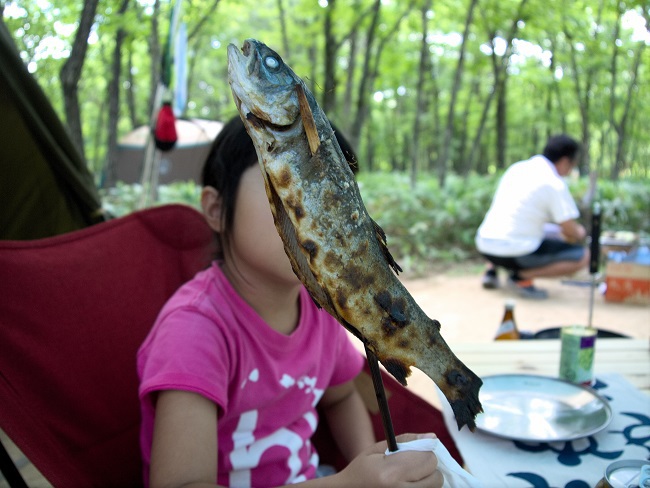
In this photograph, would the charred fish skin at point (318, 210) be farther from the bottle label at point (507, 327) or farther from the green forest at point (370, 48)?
the green forest at point (370, 48)

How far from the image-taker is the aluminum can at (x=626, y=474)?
2.96 ft

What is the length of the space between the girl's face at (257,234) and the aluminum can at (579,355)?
0.91m

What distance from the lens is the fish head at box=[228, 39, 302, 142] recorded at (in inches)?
23.2

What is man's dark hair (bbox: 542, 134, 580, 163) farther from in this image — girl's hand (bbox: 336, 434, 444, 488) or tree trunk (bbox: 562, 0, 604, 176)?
tree trunk (bbox: 562, 0, 604, 176)

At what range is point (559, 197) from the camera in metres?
5.54

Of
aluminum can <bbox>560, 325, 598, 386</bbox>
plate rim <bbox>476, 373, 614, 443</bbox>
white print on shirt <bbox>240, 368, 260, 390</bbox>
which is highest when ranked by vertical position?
white print on shirt <bbox>240, 368, 260, 390</bbox>

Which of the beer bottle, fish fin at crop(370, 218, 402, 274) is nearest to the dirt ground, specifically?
the beer bottle

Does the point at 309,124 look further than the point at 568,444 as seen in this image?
No

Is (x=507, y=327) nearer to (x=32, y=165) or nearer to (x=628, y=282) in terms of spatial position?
(x=32, y=165)

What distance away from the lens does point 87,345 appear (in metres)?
1.46

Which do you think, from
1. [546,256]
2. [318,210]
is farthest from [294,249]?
[546,256]

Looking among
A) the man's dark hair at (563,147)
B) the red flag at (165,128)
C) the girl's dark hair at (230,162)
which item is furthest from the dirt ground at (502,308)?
the girl's dark hair at (230,162)

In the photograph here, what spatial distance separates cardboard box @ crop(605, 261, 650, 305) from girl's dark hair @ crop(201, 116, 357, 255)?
16.5ft

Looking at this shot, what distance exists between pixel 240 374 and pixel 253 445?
18 cm
